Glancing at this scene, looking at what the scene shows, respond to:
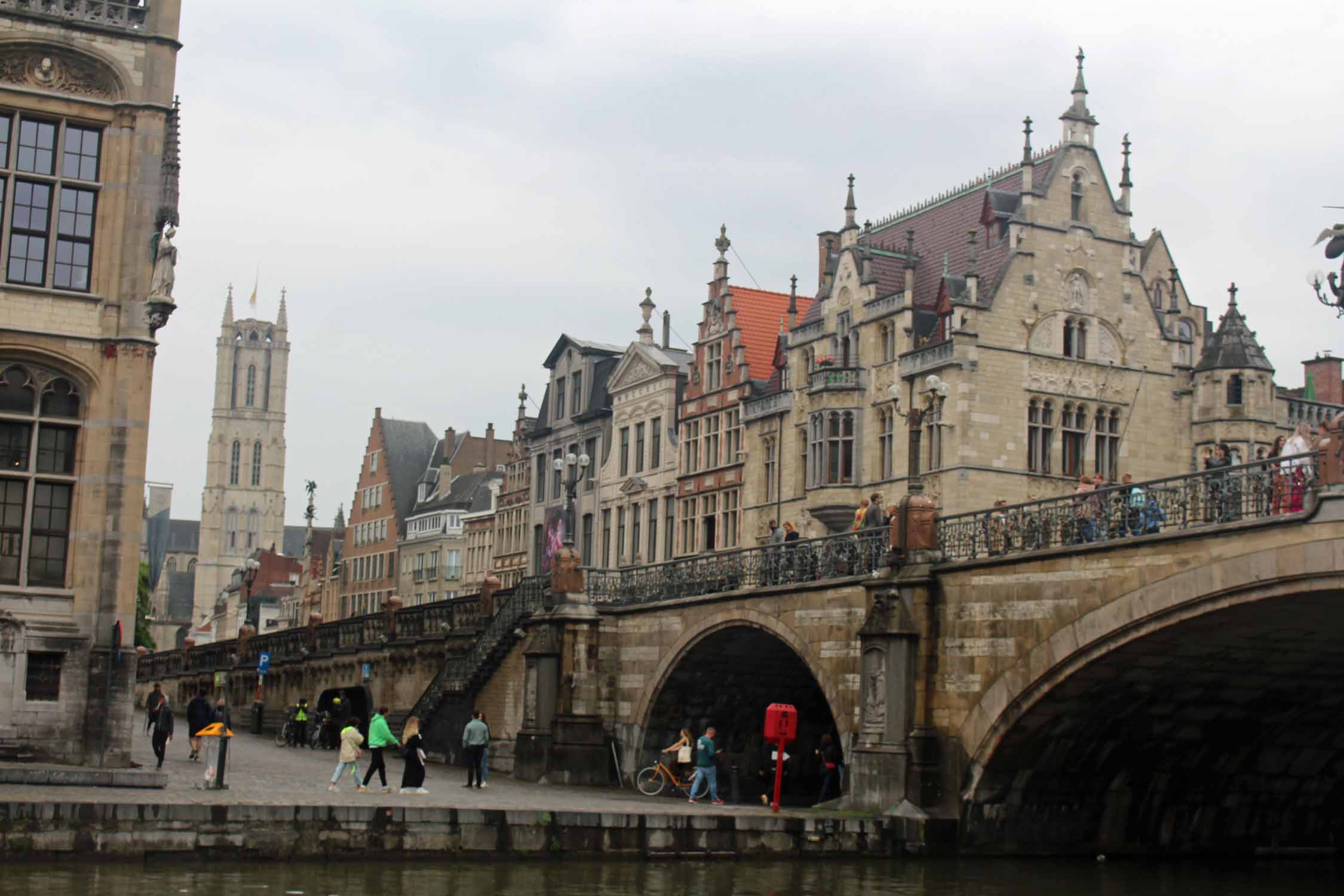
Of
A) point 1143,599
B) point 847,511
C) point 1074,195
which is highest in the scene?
point 1074,195

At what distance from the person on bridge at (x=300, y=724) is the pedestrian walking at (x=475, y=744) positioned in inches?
656

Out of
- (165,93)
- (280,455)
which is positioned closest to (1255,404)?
(165,93)

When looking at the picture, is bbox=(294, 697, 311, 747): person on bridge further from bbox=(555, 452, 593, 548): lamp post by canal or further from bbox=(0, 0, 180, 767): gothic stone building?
bbox=(0, 0, 180, 767): gothic stone building

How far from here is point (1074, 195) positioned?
4956 cm

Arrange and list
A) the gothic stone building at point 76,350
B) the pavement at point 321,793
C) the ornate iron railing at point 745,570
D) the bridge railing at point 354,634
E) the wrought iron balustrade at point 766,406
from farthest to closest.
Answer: the wrought iron balustrade at point 766,406, the bridge railing at point 354,634, the ornate iron railing at point 745,570, the gothic stone building at point 76,350, the pavement at point 321,793

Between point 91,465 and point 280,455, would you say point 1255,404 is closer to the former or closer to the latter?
point 91,465

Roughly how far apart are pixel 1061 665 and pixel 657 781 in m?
14.3

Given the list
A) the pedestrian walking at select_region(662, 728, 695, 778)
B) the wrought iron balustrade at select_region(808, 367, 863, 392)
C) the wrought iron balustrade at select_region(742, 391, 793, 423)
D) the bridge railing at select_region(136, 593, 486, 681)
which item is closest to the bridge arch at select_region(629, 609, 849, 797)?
the pedestrian walking at select_region(662, 728, 695, 778)

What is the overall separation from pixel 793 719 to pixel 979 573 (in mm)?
3888

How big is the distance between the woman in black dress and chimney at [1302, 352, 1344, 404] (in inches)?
1400

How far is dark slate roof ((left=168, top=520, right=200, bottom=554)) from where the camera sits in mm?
191125

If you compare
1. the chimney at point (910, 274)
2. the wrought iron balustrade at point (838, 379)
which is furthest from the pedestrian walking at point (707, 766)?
the chimney at point (910, 274)

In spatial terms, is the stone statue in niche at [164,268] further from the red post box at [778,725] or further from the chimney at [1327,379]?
the chimney at [1327,379]

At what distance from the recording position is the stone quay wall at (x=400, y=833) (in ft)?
75.2
